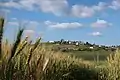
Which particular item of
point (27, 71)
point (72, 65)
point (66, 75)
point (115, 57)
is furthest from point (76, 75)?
point (27, 71)

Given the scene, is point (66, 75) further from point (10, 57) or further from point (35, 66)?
point (10, 57)

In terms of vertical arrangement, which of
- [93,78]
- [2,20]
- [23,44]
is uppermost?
[2,20]

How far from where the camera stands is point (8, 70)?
5711 millimetres

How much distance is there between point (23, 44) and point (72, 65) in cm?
1006

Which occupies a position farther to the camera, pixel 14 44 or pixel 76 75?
pixel 76 75

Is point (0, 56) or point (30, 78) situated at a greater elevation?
point (0, 56)

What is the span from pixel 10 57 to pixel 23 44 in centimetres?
33

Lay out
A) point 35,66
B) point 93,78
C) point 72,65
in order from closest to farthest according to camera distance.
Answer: point 35,66
point 72,65
point 93,78

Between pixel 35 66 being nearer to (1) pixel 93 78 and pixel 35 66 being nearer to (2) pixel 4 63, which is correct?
(2) pixel 4 63

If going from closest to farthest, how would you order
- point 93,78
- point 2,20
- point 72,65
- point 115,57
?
point 2,20 < point 115,57 < point 72,65 < point 93,78

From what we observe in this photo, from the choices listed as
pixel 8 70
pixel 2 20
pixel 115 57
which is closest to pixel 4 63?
pixel 8 70

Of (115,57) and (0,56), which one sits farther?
(115,57)

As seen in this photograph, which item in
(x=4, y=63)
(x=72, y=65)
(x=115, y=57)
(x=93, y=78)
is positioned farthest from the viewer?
(x=93, y=78)

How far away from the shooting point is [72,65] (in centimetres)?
1563
